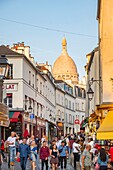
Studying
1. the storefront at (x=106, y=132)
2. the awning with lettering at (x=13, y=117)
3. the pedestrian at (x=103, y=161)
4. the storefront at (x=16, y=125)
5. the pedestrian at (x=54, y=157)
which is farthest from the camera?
the storefront at (x=16, y=125)

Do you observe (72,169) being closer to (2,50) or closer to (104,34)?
(104,34)

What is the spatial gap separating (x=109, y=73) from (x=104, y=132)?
8111 mm

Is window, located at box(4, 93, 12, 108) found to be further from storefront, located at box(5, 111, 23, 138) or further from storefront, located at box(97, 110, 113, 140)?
storefront, located at box(97, 110, 113, 140)

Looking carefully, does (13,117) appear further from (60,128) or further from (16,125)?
(60,128)

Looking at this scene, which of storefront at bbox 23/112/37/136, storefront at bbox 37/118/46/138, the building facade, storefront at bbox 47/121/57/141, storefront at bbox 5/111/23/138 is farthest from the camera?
storefront at bbox 47/121/57/141

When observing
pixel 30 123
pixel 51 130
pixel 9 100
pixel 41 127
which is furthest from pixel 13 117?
pixel 51 130

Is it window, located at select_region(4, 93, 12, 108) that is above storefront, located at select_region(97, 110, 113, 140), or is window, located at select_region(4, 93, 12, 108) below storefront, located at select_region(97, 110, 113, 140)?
above

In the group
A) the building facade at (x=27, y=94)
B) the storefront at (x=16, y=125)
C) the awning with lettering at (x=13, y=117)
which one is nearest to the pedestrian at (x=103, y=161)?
the building facade at (x=27, y=94)

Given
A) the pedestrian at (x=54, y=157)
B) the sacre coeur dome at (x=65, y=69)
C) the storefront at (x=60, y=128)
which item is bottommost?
the pedestrian at (x=54, y=157)

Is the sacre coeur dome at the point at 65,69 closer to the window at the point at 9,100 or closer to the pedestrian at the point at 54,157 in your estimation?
the window at the point at 9,100

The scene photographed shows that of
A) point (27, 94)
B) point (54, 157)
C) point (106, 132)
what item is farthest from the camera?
point (27, 94)

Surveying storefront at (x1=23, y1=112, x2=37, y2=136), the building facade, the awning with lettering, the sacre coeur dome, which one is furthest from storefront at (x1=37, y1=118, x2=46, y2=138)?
the sacre coeur dome

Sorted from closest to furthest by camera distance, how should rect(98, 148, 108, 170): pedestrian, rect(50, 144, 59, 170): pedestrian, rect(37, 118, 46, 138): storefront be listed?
rect(98, 148, 108, 170): pedestrian, rect(50, 144, 59, 170): pedestrian, rect(37, 118, 46, 138): storefront

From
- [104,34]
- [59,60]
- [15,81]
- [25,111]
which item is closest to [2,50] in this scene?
[15,81]
